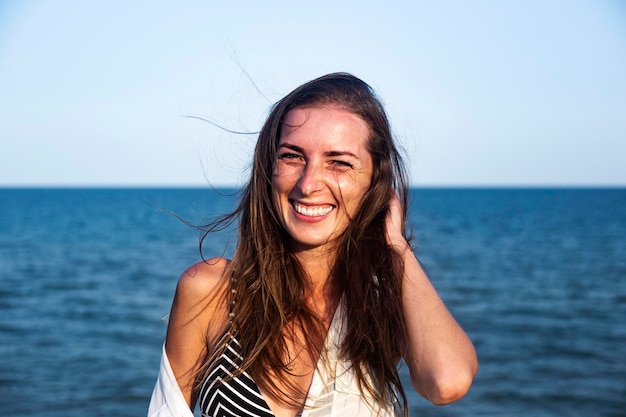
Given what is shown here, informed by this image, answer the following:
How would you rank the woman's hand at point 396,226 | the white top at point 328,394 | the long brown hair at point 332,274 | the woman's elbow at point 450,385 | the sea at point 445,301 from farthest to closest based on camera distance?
1. the sea at point 445,301
2. the woman's hand at point 396,226
3. the long brown hair at point 332,274
4. the white top at point 328,394
5. the woman's elbow at point 450,385

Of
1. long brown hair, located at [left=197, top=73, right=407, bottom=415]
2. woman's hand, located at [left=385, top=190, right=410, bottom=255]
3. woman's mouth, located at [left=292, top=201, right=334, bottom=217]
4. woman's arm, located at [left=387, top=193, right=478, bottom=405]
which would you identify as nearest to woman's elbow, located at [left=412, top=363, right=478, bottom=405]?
woman's arm, located at [left=387, top=193, right=478, bottom=405]

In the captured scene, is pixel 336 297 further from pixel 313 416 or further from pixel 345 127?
pixel 345 127

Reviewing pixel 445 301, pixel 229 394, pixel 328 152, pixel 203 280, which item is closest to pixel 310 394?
pixel 229 394

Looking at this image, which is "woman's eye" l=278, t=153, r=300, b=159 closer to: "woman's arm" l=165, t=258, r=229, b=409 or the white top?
"woman's arm" l=165, t=258, r=229, b=409

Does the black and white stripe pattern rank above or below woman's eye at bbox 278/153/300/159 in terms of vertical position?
below

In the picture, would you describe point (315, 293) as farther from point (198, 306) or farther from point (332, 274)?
point (198, 306)

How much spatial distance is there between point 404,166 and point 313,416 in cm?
120

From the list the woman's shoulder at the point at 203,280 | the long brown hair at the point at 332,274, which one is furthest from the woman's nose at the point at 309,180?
the woman's shoulder at the point at 203,280

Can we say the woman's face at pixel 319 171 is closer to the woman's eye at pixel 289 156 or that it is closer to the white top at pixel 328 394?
the woman's eye at pixel 289 156

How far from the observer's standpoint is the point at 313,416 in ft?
8.71

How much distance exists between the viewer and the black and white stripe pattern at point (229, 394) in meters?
2.70

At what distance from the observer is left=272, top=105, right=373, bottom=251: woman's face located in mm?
2785

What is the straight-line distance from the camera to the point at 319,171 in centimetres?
279

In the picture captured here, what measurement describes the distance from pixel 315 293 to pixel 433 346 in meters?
0.69
